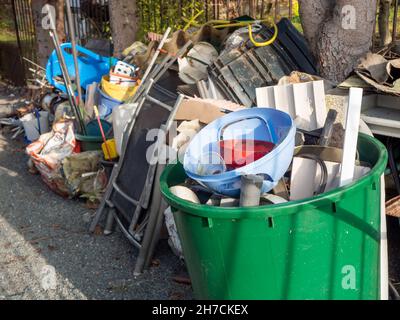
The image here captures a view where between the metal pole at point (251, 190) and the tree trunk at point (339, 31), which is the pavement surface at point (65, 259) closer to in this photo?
the metal pole at point (251, 190)

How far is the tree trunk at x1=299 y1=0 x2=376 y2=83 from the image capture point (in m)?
3.66

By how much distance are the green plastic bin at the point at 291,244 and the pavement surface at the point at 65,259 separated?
3.40 feet

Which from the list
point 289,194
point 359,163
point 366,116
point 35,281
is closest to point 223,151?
point 289,194

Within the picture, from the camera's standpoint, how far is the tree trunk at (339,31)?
→ 3662 mm

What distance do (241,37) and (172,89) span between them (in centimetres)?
77

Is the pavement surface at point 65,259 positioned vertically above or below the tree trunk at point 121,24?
below

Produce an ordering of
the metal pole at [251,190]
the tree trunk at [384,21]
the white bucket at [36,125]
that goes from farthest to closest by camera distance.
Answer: the white bucket at [36,125]
the tree trunk at [384,21]
the metal pole at [251,190]

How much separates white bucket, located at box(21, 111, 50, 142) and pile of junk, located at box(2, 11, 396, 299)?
3.37ft

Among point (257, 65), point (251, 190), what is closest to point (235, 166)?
point (251, 190)

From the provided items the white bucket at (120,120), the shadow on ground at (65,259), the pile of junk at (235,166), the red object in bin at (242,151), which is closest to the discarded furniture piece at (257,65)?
the pile of junk at (235,166)

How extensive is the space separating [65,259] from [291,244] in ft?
6.95

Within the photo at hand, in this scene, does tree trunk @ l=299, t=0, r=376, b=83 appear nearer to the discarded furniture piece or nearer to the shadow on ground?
the discarded furniture piece

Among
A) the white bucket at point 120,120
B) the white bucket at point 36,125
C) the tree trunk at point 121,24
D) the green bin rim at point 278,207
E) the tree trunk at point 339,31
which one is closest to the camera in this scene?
the green bin rim at point 278,207

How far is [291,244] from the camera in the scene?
2.08m
